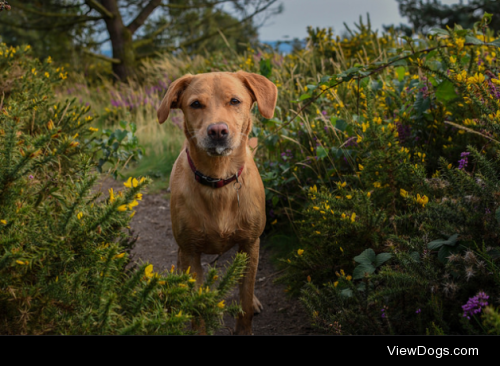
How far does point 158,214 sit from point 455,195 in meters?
3.98

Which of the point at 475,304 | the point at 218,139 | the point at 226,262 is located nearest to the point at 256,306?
the point at 226,262

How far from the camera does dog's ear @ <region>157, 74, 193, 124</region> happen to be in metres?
2.83

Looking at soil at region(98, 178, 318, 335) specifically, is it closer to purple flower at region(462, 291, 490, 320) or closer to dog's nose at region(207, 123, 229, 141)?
dog's nose at region(207, 123, 229, 141)

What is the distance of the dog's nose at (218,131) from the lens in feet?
8.09

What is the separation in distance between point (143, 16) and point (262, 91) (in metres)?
12.1

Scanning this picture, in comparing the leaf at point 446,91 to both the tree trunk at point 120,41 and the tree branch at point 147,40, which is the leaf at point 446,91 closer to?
the tree trunk at point 120,41

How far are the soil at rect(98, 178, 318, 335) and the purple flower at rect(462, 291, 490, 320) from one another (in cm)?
100

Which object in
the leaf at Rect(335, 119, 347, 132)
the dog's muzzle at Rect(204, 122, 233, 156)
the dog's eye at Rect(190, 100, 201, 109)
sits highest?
the dog's eye at Rect(190, 100, 201, 109)

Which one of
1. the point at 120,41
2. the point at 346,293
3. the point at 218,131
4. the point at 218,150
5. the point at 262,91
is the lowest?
the point at 346,293

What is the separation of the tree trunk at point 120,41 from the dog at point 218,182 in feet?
36.7

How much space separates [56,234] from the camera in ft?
5.39

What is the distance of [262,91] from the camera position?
2902 millimetres

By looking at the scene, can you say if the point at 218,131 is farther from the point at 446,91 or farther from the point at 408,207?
the point at 446,91
